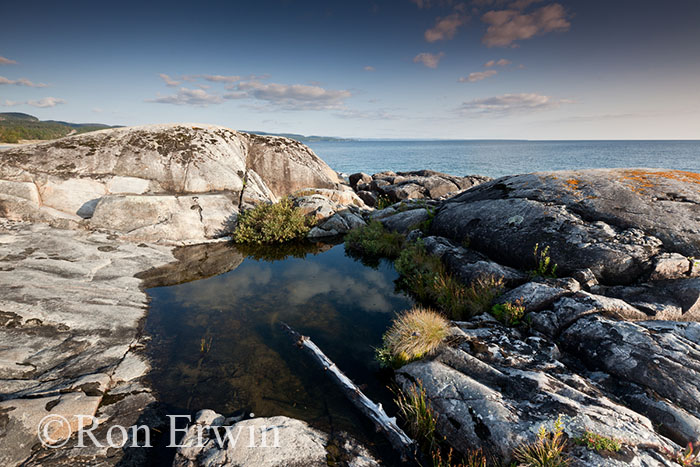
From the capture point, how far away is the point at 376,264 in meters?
15.7

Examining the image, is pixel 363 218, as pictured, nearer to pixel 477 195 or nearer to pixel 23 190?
pixel 477 195

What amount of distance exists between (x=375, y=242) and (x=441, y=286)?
20.0 feet

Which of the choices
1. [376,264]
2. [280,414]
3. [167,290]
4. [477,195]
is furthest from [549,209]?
[167,290]

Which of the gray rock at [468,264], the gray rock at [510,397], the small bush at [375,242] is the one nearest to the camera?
the gray rock at [510,397]

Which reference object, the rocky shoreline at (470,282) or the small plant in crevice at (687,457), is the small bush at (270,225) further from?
the small plant in crevice at (687,457)

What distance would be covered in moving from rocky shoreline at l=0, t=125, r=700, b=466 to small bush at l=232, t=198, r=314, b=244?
1.38 metres

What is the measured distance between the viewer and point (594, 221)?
10258 millimetres

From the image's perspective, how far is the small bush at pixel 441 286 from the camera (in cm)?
973

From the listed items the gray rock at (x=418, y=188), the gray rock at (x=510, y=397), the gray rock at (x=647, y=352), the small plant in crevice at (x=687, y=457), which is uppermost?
the gray rock at (x=418, y=188)

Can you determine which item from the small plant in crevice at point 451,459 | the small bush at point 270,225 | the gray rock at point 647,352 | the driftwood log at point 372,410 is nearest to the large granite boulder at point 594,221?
the gray rock at point 647,352

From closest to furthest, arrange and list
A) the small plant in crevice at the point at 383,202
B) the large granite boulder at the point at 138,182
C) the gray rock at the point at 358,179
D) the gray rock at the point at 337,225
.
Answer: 1. the large granite boulder at the point at 138,182
2. the gray rock at the point at 337,225
3. the small plant in crevice at the point at 383,202
4. the gray rock at the point at 358,179

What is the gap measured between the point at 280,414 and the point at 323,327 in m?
3.58

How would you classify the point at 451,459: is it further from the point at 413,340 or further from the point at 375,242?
the point at 375,242

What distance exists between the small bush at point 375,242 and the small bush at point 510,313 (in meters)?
7.25
